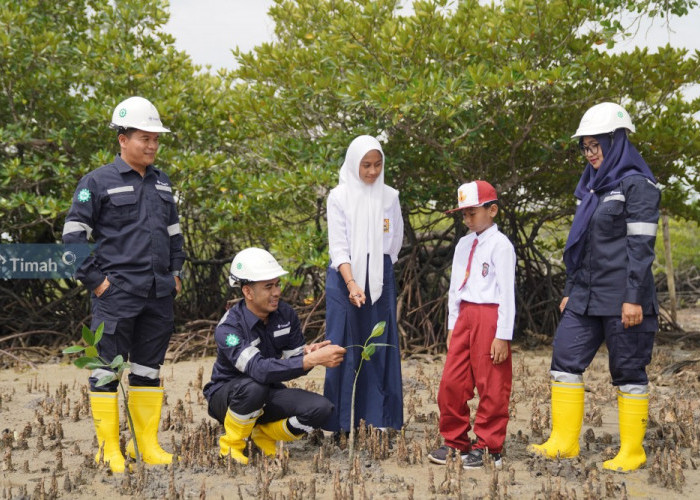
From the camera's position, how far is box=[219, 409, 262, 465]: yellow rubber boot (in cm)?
376

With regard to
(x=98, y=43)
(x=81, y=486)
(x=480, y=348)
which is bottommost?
(x=81, y=486)

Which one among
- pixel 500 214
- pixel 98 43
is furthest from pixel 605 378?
pixel 98 43

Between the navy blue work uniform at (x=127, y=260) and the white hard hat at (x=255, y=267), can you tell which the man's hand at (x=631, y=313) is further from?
the navy blue work uniform at (x=127, y=260)

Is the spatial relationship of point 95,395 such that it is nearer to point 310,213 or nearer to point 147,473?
point 147,473

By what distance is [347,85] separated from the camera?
20.9ft

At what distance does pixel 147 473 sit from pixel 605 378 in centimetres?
390

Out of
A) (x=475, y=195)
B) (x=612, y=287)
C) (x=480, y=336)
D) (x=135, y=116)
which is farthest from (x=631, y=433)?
(x=135, y=116)

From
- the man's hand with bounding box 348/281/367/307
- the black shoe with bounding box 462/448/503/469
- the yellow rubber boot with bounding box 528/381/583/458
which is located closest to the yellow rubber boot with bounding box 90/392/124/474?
the man's hand with bounding box 348/281/367/307

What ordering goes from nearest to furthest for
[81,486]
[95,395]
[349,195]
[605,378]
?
[81,486] → [95,395] → [349,195] → [605,378]

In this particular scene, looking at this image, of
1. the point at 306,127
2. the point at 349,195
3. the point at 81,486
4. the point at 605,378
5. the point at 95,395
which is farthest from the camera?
the point at 306,127

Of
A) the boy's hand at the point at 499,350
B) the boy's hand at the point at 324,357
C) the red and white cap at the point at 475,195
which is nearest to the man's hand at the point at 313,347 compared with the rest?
the boy's hand at the point at 324,357

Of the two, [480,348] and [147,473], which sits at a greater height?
[480,348]

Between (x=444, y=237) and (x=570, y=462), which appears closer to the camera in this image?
(x=570, y=462)

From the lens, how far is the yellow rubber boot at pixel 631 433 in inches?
146
